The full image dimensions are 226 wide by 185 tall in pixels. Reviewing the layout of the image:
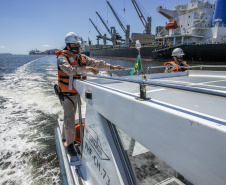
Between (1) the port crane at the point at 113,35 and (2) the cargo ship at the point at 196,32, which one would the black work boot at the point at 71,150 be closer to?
(2) the cargo ship at the point at 196,32

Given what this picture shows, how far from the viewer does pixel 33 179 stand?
10.6 ft

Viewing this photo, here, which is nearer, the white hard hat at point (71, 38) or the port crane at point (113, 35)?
the white hard hat at point (71, 38)

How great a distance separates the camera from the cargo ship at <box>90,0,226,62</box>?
66.2 ft

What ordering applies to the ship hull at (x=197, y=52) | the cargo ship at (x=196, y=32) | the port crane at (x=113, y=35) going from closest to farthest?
the ship hull at (x=197, y=52)
the cargo ship at (x=196, y=32)
the port crane at (x=113, y=35)

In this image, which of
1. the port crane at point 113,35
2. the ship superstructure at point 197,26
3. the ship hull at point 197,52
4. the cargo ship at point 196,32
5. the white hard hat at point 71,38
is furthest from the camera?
the port crane at point 113,35

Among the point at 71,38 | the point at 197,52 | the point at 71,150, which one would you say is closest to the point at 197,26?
the point at 197,52

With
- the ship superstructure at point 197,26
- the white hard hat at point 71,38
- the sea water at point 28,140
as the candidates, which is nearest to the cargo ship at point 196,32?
the ship superstructure at point 197,26

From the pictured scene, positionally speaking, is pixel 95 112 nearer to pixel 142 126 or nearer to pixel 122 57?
pixel 142 126

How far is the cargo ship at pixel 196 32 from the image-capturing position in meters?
20.2

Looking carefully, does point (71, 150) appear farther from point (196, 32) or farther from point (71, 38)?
point (196, 32)

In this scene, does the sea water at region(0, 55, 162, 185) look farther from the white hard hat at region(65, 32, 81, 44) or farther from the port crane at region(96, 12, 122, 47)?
the port crane at region(96, 12, 122, 47)

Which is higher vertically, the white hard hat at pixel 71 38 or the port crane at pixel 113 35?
the port crane at pixel 113 35

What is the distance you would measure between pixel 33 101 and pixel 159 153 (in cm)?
782

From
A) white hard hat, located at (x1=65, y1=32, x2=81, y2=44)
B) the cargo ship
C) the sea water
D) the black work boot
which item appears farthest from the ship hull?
the black work boot
